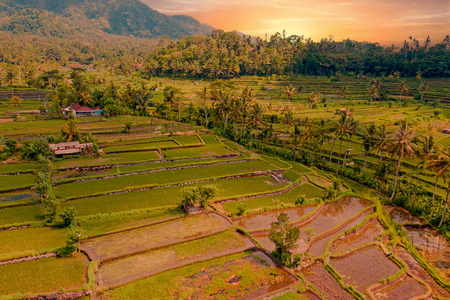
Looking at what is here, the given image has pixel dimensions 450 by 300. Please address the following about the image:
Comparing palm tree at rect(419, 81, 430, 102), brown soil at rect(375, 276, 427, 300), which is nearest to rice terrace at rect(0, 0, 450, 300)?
brown soil at rect(375, 276, 427, 300)

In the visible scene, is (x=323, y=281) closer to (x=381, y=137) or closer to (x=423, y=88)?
(x=381, y=137)

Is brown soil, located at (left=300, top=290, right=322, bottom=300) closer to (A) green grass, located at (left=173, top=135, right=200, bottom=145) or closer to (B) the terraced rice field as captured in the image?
(B) the terraced rice field

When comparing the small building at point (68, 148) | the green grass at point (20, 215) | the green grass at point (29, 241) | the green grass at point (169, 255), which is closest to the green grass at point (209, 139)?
the small building at point (68, 148)

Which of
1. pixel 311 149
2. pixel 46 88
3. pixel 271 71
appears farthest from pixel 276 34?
pixel 311 149

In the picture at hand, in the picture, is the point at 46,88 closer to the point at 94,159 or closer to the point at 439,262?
the point at 94,159

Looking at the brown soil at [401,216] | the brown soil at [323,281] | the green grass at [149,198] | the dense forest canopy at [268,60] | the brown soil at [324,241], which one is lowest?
the brown soil at [323,281]

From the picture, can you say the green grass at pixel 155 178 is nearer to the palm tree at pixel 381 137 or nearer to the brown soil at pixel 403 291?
the palm tree at pixel 381 137

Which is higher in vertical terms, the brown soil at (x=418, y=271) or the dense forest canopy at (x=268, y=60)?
the dense forest canopy at (x=268, y=60)
